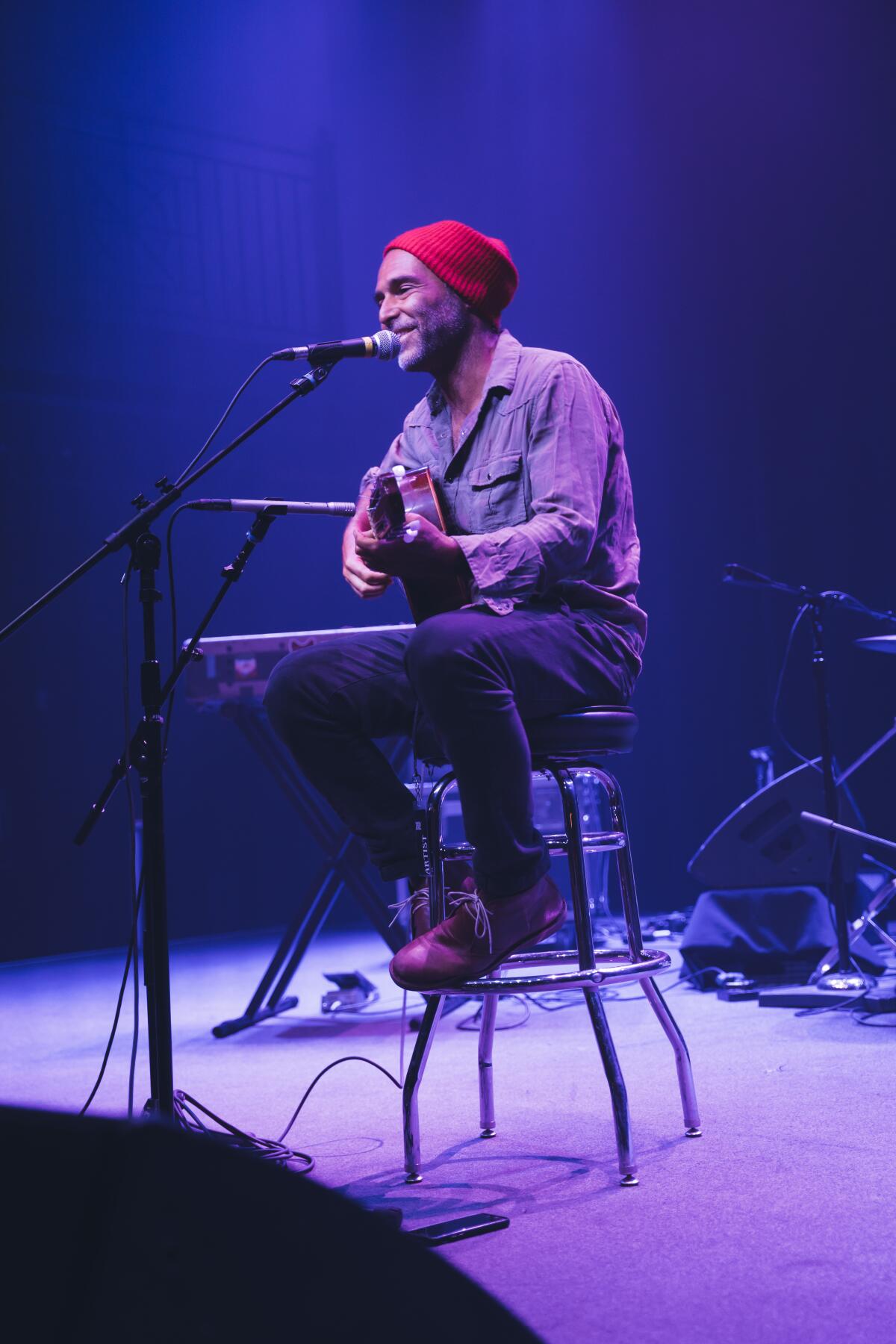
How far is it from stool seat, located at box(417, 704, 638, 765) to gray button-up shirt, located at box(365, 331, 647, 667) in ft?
0.45

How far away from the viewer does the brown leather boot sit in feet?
5.59

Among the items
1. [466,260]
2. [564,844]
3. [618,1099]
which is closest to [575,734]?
[564,844]

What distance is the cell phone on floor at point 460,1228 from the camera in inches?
58.5

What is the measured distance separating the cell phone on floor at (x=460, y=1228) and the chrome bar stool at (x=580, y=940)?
233 mm

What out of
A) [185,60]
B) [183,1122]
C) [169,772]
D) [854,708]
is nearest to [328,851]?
[183,1122]

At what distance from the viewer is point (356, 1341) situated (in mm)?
511

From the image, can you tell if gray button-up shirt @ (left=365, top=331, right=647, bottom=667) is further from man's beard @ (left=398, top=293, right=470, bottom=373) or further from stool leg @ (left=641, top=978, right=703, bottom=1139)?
stool leg @ (left=641, top=978, right=703, bottom=1139)

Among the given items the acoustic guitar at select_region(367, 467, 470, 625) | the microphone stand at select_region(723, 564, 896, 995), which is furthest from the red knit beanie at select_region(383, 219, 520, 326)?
the microphone stand at select_region(723, 564, 896, 995)

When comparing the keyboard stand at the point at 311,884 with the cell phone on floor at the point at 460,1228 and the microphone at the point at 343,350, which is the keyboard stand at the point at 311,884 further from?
the cell phone on floor at the point at 460,1228

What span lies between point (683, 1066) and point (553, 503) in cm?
92

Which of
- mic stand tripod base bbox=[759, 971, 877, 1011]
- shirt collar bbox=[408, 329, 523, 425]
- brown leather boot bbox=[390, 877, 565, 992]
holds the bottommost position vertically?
mic stand tripod base bbox=[759, 971, 877, 1011]

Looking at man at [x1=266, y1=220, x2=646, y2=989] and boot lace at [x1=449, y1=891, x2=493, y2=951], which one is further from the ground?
man at [x1=266, y1=220, x2=646, y2=989]

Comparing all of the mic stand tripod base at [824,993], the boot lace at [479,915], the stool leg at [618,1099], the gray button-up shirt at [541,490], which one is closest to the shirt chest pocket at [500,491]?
the gray button-up shirt at [541,490]

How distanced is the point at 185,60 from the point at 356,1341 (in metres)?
5.87
